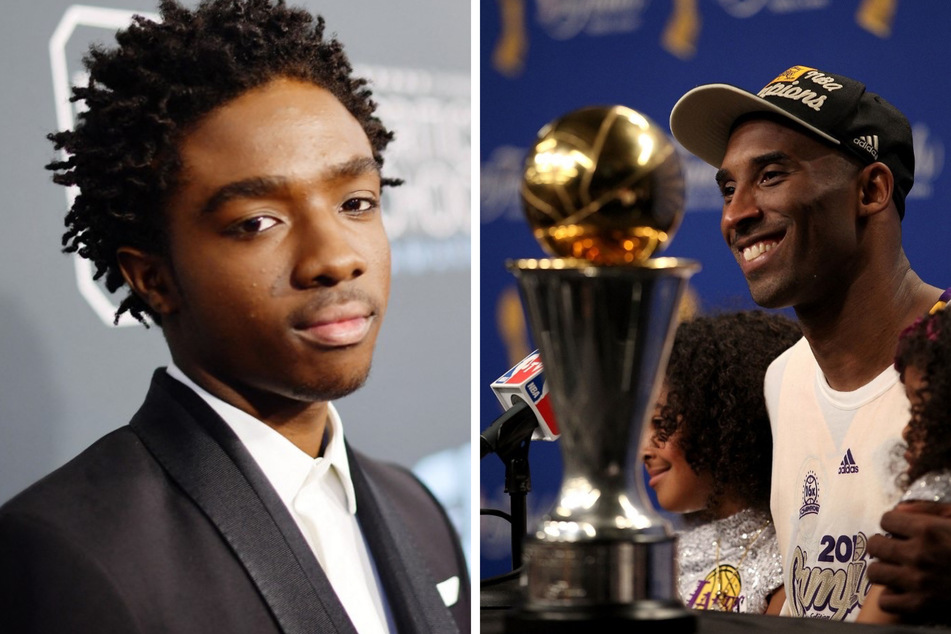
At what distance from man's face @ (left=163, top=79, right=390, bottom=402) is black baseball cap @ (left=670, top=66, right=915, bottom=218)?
2.92 feet

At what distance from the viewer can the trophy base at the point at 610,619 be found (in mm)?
896

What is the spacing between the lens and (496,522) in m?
3.55

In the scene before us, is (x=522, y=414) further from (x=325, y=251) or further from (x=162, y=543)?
(x=162, y=543)

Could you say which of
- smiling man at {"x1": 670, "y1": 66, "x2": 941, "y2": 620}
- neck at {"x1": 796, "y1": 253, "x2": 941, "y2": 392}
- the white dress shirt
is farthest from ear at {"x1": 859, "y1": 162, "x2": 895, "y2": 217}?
the white dress shirt

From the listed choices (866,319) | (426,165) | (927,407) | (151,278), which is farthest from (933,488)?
(151,278)

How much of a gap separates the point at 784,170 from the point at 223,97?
113 cm

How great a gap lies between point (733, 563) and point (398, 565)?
973 millimetres

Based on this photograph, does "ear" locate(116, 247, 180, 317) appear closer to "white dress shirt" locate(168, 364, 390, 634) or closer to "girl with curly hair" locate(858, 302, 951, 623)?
"white dress shirt" locate(168, 364, 390, 634)

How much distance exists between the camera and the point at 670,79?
344cm

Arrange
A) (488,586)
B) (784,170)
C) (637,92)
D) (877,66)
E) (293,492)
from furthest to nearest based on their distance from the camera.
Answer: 1. (637,92)
2. (877,66)
3. (784,170)
4. (488,586)
5. (293,492)

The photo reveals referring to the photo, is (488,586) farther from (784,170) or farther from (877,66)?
(877,66)

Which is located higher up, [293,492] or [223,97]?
[223,97]

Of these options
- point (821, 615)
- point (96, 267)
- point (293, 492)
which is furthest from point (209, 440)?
point (821, 615)

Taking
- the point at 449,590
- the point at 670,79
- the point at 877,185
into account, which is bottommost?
the point at 449,590
